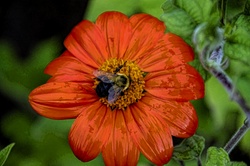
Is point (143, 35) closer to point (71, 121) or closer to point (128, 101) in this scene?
point (128, 101)

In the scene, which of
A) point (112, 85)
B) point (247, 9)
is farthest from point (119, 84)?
point (247, 9)

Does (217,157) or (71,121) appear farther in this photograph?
(71,121)

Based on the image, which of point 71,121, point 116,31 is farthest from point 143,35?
point 71,121

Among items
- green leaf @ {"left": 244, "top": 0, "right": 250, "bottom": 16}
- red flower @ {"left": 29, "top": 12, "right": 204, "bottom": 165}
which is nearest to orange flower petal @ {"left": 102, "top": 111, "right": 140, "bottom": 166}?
red flower @ {"left": 29, "top": 12, "right": 204, "bottom": 165}

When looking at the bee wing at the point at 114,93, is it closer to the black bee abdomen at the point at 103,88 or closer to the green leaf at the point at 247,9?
the black bee abdomen at the point at 103,88

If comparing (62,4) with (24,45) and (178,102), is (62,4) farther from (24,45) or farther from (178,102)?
(178,102)

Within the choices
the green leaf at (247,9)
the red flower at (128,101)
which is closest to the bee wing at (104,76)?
the red flower at (128,101)

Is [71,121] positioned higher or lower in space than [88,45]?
lower
